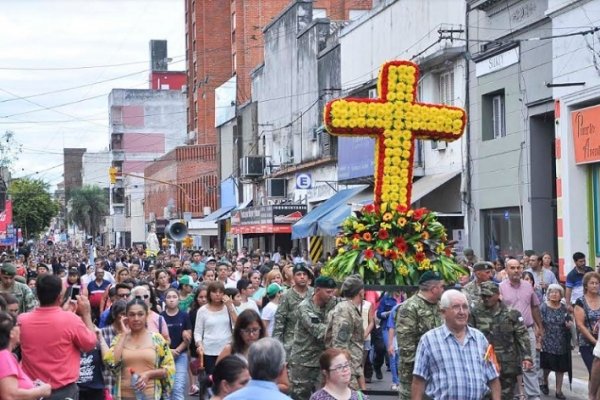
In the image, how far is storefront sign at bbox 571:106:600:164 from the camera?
23.2 meters

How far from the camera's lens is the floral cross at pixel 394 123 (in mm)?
14547

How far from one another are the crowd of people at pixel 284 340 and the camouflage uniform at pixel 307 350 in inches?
0.5

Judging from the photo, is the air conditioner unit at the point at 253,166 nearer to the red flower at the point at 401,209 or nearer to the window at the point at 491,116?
the window at the point at 491,116

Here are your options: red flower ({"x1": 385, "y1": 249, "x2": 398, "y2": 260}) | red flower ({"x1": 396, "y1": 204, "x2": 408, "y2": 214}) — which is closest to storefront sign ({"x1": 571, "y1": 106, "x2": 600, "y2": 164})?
red flower ({"x1": 396, "y1": 204, "x2": 408, "y2": 214})

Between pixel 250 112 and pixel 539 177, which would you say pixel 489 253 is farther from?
pixel 250 112

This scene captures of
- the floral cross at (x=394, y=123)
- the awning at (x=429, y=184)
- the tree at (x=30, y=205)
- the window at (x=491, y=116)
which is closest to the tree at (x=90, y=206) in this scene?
the tree at (x=30, y=205)

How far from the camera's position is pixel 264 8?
61219mm

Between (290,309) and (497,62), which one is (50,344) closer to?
(290,309)

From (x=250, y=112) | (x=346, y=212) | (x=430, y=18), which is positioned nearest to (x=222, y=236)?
(x=250, y=112)

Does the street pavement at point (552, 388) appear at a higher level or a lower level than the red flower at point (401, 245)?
lower

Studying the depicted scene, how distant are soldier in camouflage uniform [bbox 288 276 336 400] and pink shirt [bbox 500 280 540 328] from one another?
3.53m

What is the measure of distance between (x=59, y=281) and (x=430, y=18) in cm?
2333

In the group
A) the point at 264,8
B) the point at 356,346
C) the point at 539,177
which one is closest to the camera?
the point at 356,346

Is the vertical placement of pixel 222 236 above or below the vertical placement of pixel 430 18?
below
